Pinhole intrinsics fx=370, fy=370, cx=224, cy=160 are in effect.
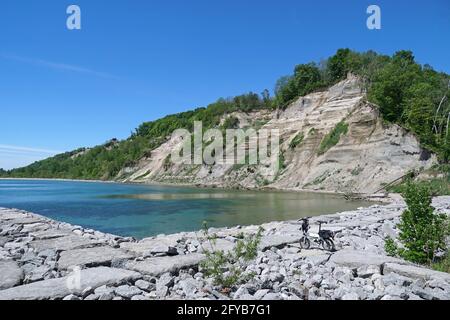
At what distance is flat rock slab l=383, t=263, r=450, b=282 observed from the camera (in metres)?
5.28

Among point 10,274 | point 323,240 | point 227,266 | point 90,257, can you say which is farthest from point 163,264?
point 323,240

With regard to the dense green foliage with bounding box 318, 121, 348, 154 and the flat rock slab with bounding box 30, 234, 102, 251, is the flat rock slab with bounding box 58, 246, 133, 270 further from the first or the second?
the dense green foliage with bounding box 318, 121, 348, 154

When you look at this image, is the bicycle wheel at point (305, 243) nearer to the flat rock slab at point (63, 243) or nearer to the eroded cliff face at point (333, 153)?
the flat rock slab at point (63, 243)

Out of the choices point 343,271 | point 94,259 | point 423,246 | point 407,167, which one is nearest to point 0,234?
point 94,259

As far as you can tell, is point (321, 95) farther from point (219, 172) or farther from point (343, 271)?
point (343, 271)

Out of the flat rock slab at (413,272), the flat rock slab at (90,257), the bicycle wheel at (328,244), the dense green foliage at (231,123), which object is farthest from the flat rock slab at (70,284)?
the dense green foliage at (231,123)

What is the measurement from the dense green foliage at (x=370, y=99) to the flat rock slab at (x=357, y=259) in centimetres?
3115

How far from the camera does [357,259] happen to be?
6.20 m

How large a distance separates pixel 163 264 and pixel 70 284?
150cm

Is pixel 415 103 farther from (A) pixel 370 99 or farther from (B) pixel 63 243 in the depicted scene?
(B) pixel 63 243

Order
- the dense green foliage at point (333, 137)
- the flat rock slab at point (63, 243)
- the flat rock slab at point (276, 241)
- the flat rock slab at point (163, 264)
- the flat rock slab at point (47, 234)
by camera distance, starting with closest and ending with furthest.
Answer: the flat rock slab at point (163, 264)
the flat rock slab at point (63, 243)
the flat rock slab at point (276, 241)
the flat rock slab at point (47, 234)
the dense green foliage at point (333, 137)

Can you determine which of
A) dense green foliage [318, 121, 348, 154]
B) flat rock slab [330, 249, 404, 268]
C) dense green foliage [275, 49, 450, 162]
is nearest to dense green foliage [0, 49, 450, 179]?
dense green foliage [275, 49, 450, 162]

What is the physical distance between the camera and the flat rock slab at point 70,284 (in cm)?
450
